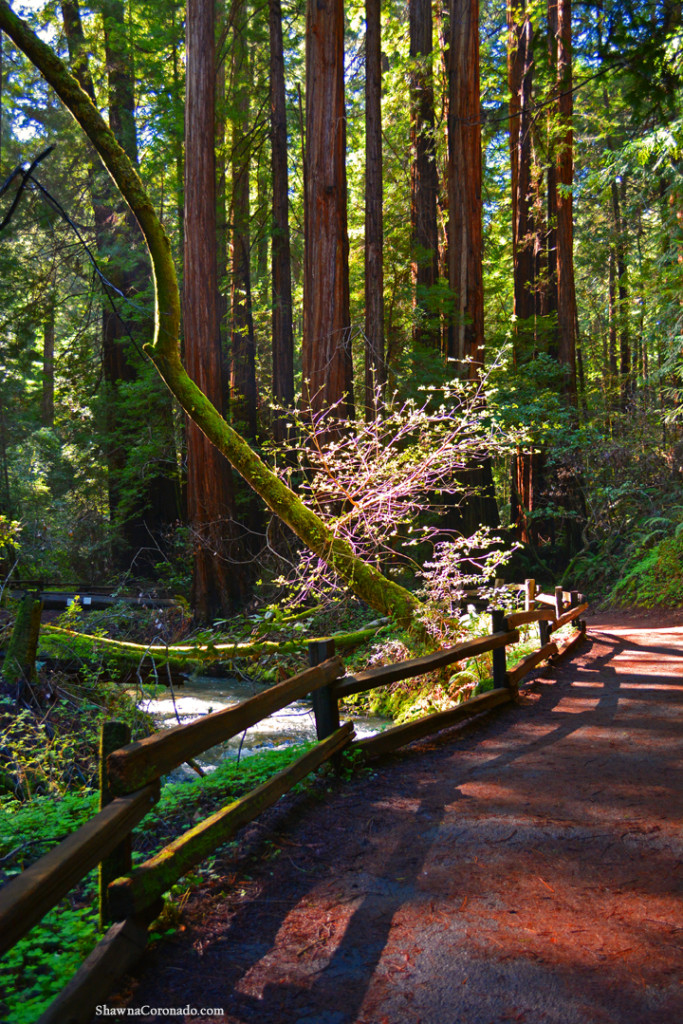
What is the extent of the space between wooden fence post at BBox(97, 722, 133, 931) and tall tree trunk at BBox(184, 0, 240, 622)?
9.55m

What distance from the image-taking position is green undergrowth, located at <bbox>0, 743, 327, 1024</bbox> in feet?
10.1

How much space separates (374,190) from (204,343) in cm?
621

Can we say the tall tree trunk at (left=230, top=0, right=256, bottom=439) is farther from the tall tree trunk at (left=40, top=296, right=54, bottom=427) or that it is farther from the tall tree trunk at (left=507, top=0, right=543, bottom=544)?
the tall tree trunk at (left=507, top=0, right=543, bottom=544)

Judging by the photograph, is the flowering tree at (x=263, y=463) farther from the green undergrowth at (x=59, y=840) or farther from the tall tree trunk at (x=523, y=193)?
the tall tree trunk at (x=523, y=193)

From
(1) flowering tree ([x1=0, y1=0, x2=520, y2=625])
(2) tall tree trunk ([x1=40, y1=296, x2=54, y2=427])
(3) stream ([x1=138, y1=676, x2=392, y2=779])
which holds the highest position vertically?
(2) tall tree trunk ([x1=40, y1=296, x2=54, y2=427])

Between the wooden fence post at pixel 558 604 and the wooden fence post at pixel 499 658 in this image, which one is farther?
the wooden fence post at pixel 558 604

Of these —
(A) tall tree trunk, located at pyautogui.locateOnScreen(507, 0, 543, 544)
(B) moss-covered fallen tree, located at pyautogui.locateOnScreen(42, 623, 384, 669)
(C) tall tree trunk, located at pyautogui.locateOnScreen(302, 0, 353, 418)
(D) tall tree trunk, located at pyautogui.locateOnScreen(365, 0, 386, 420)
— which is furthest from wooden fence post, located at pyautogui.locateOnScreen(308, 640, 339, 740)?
(A) tall tree trunk, located at pyautogui.locateOnScreen(507, 0, 543, 544)

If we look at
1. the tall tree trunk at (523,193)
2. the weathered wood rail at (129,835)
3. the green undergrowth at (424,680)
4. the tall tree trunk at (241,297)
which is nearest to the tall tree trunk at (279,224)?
the tall tree trunk at (241,297)

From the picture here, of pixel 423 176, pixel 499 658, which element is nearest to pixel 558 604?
pixel 499 658

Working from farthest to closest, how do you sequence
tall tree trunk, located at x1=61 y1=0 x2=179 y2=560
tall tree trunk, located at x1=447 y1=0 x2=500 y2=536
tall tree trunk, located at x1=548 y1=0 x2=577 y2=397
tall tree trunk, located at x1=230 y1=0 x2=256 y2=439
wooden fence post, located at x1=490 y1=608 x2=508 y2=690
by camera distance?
tall tree trunk, located at x1=230 y1=0 x2=256 y2=439
tall tree trunk, located at x1=548 y1=0 x2=577 y2=397
tall tree trunk, located at x1=61 y1=0 x2=179 y2=560
tall tree trunk, located at x1=447 y1=0 x2=500 y2=536
wooden fence post, located at x1=490 y1=608 x2=508 y2=690

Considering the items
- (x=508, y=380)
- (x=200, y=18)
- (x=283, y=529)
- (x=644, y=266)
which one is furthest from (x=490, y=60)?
(x=283, y=529)

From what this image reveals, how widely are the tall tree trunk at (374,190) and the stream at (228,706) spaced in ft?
23.3

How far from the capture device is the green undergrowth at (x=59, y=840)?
3088 millimetres

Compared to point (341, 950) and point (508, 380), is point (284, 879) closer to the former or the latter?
point (341, 950)
